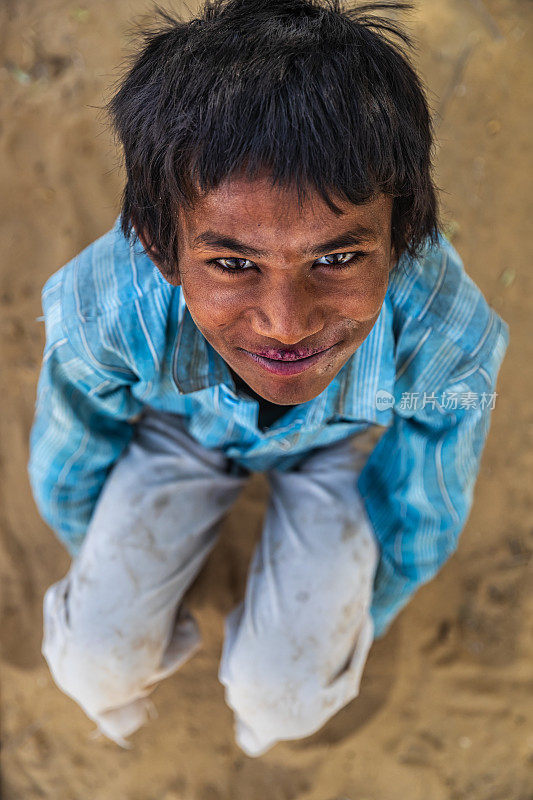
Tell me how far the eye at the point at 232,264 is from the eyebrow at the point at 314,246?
0.03m

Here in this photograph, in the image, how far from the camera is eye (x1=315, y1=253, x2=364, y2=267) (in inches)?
33.1

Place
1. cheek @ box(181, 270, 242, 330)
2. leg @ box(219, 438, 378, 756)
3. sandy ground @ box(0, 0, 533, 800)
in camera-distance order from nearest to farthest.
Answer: cheek @ box(181, 270, 242, 330)
leg @ box(219, 438, 378, 756)
sandy ground @ box(0, 0, 533, 800)

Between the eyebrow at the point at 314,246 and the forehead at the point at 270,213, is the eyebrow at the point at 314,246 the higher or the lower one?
the lower one

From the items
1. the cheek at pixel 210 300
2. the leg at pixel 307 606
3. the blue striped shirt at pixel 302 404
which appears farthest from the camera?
the leg at pixel 307 606

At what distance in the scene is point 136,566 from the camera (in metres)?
1.34

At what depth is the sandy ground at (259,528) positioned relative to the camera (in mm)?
1701

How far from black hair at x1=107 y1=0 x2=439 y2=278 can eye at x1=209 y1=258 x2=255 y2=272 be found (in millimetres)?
73

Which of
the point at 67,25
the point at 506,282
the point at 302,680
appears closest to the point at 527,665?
the point at 302,680

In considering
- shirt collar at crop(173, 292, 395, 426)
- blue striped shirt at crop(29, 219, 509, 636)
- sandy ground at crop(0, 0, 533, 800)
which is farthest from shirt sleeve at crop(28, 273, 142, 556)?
sandy ground at crop(0, 0, 533, 800)

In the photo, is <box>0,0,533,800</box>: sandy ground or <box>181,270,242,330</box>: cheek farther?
<box>0,0,533,800</box>: sandy ground

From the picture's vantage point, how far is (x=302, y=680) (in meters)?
1.33

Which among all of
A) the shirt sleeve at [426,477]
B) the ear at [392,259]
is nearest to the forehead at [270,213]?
the ear at [392,259]

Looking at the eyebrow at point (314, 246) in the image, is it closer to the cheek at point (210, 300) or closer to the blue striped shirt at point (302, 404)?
the cheek at point (210, 300)

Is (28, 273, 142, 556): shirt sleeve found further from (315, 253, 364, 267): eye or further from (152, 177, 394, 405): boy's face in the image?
(315, 253, 364, 267): eye
